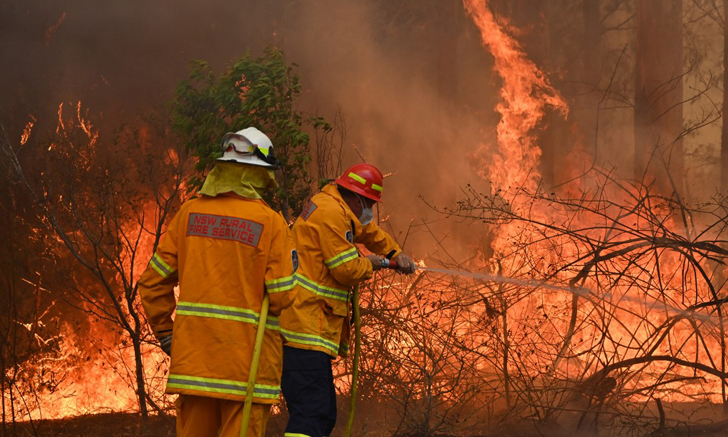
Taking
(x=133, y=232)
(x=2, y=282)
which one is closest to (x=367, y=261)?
(x=133, y=232)

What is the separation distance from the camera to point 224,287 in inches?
138

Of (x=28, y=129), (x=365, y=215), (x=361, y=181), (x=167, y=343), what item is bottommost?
(x=167, y=343)

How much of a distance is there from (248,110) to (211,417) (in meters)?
3.30

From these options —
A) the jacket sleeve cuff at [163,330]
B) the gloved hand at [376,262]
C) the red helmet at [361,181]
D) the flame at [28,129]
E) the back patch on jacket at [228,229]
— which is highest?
the flame at [28,129]

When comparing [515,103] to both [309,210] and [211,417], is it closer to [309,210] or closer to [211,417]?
[309,210]

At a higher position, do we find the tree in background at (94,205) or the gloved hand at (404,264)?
the tree in background at (94,205)

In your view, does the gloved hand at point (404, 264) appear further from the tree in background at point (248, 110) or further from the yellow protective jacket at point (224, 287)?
the tree in background at point (248, 110)

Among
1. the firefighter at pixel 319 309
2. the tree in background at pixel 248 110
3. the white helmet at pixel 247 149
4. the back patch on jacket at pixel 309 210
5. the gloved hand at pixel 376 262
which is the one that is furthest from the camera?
the tree in background at pixel 248 110

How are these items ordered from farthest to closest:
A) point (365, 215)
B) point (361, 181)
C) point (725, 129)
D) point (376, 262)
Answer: point (725, 129) → point (365, 215) → point (361, 181) → point (376, 262)

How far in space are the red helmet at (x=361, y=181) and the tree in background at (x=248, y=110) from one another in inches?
55.7

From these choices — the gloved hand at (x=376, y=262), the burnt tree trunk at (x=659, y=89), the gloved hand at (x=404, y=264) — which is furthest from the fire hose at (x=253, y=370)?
the burnt tree trunk at (x=659, y=89)

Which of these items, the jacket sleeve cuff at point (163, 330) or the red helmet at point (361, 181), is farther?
the red helmet at point (361, 181)

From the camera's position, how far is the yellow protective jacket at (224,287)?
137 inches

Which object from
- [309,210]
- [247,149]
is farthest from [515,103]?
[247,149]
